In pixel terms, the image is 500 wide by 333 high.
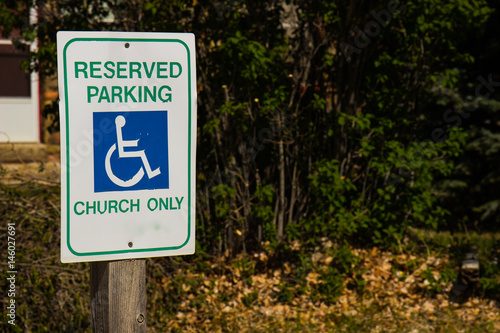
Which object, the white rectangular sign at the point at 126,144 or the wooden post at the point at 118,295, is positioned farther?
the wooden post at the point at 118,295

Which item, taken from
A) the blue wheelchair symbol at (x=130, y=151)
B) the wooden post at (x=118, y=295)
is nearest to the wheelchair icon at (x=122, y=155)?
the blue wheelchair symbol at (x=130, y=151)

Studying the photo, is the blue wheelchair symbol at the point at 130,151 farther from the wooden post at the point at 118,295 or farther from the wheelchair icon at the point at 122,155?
the wooden post at the point at 118,295

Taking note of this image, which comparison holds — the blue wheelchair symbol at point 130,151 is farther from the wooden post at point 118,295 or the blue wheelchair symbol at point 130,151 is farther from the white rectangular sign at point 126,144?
the wooden post at point 118,295

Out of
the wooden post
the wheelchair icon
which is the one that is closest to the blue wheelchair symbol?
the wheelchair icon

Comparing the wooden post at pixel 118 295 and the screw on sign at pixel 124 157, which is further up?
the screw on sign at pixel 124 157

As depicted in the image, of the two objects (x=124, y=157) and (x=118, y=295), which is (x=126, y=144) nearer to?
(x=124, y=157)

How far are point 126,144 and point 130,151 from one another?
3 centimetres

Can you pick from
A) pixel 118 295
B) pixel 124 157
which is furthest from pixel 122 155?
pixel 118 295

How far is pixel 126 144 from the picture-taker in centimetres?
201

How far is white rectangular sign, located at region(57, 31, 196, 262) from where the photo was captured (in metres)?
1.97

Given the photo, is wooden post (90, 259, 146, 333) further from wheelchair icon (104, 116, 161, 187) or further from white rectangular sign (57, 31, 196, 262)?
wheelchair icon (104, 116, 161, 187)

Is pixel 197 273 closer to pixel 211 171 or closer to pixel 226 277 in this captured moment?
pixel 226 277

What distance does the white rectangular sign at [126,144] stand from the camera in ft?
6.47

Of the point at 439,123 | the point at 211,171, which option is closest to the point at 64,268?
the point at 211,171
